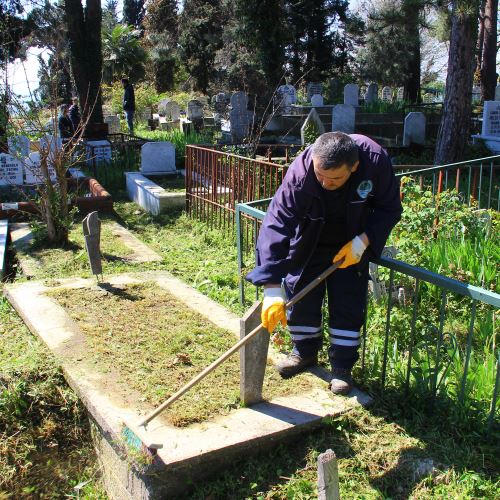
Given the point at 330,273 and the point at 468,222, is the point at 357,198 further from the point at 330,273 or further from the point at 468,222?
the point at 468,222

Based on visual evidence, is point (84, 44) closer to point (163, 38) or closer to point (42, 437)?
point (42, 437)

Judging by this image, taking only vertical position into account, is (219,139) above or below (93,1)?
below

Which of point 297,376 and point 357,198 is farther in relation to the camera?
point 297,376

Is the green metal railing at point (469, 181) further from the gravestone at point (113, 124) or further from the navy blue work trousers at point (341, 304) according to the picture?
the gravestone at point (113, 124)

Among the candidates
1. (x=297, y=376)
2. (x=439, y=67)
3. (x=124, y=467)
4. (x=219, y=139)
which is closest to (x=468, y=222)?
(x=297, y=376)

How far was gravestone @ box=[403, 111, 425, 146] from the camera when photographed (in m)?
14.5

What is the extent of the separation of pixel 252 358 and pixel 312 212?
80cm

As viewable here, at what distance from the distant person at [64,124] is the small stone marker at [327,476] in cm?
1100

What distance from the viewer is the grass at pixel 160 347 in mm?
3213

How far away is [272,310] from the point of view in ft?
9.44

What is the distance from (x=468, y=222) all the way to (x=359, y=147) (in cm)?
245

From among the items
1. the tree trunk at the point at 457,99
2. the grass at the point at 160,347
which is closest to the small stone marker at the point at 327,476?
the grass at the point at 160,347

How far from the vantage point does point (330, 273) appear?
3072 mm

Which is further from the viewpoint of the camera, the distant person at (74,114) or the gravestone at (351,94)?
the gravestone at (351,94)
